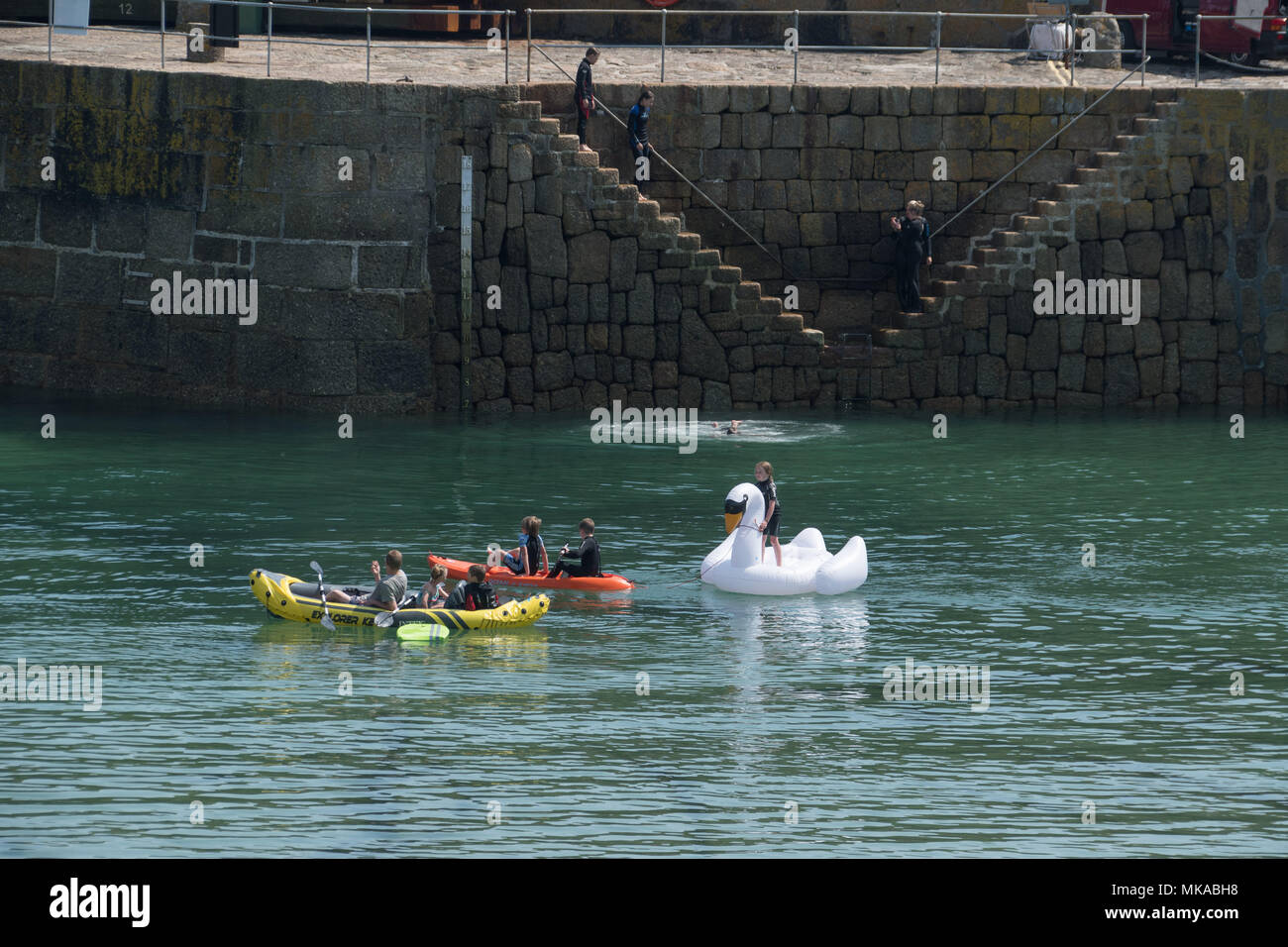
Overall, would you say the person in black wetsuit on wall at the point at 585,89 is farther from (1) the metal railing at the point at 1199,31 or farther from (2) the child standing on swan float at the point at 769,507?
(2) the child standing on swan float at the point at 769,507

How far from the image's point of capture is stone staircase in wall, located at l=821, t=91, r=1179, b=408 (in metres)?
36.7

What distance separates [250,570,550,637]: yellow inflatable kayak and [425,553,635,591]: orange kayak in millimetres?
1444

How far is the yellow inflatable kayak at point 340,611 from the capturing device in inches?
915

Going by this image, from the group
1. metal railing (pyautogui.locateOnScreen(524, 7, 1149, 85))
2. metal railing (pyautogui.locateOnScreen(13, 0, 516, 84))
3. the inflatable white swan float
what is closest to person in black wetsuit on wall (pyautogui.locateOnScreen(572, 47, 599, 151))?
metal railing (pyautogui.locateOnScreen(524, 7, 1149, 85))

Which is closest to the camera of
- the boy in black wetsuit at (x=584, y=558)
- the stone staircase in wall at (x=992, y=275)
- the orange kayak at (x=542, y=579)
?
the boy in black wetsuit at (x=584, y=558)

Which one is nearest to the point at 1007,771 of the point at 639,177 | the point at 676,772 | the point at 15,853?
the point at 676,772

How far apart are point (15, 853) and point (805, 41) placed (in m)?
28.1

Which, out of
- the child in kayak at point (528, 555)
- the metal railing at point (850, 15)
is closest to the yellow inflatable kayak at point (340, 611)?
the child in kayak at point (528, 555)

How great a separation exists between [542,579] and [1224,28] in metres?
20.8

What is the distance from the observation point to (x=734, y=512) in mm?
25281

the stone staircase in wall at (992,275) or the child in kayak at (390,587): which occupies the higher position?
the stone staircase in wall at (992,275)

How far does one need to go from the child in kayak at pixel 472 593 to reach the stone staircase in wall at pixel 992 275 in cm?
1468

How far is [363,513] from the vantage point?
94.4 ft

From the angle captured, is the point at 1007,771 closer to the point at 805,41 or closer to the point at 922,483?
the point at 922,483
